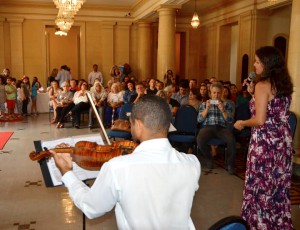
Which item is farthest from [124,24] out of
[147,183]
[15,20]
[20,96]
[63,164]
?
[147,183]

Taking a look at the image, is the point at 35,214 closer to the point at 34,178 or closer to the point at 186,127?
the point at 34,178

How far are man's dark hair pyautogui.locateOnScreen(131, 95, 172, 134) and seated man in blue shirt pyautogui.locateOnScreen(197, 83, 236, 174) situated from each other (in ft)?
14.2

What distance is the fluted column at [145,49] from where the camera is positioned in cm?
1675

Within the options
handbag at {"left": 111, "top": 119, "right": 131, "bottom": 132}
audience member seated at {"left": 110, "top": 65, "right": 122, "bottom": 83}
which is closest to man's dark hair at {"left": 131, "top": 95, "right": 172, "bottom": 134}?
handbag at {"left": 111, "top": 119, "right": 131, "bottom": 132}

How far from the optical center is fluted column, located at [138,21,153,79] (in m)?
16.8

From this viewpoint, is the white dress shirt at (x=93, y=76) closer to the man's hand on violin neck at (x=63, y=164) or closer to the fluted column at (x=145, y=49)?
the fluted column at (x=145, y=49)

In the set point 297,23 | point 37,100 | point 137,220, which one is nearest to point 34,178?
point 137,220

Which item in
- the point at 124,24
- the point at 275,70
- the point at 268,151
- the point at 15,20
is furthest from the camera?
the point at 124,24

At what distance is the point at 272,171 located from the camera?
3.22m

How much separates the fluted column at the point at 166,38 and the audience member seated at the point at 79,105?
3.16 metres

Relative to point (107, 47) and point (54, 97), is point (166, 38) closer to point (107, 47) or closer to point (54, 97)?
point (54, 97)

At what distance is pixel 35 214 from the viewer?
4.18 m

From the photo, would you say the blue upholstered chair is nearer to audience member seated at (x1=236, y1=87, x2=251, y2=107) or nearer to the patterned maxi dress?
audience member seated at (x1=236, y1=87, x2=251, y2=107)

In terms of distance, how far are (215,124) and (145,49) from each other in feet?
37.5
